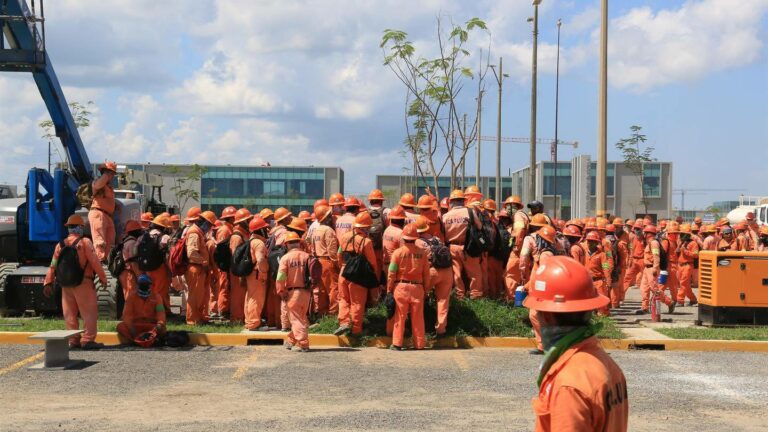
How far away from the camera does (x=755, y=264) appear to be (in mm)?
15391

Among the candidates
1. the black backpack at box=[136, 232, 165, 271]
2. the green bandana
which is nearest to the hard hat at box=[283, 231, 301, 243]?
the black backpack at box=[136, 232, 165, 271]

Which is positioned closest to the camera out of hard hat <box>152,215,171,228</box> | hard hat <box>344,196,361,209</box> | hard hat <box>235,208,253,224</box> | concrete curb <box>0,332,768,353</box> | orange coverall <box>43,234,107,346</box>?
orange coverall <box>43,234,107,346</box>

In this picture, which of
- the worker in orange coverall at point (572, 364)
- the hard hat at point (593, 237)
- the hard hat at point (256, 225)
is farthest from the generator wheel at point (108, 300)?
the worker in orange coverall at point (572, 364)

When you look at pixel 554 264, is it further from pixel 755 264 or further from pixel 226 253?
pixel 755 264

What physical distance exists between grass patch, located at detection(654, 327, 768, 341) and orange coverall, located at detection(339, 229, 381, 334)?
15.8 feet

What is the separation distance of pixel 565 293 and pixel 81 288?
34.0 feet

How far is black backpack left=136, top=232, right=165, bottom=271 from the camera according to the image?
13.3 meters

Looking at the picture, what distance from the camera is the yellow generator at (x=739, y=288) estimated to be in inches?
606

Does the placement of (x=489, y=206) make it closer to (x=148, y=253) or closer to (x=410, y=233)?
(x=410, y=233)

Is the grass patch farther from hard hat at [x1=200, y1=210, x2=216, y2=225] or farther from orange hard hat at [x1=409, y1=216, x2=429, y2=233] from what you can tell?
hard hat at [x1=200, y1=210, x2=216, y2=225]

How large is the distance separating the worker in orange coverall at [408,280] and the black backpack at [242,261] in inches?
99.5

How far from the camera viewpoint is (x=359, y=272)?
1318 cm

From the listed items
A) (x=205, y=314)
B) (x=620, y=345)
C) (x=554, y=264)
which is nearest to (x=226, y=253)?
(x=205, y=314)

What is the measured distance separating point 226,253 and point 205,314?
1.07 meters
